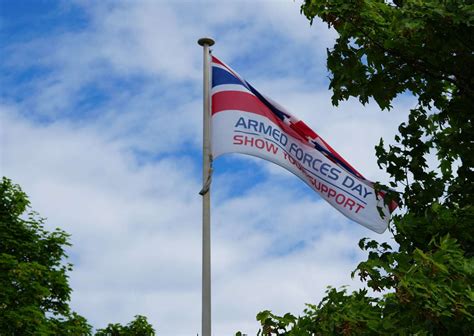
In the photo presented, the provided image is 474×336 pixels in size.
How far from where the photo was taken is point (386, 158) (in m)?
10.3

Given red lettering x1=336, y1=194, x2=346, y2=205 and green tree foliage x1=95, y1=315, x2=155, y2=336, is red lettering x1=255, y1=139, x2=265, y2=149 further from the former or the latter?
Result: green tree foliage x1=95, y1=315, x2=155, y2=336

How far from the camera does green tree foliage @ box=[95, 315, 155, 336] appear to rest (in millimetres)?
26625

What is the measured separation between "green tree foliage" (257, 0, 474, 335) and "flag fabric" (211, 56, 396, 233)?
65.0 inches

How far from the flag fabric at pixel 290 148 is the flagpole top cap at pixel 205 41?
836mm

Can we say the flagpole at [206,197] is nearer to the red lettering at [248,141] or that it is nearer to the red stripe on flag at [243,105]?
the red stripe on flag at [243,105]

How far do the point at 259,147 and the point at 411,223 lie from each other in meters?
3.88

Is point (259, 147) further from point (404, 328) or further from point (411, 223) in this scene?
point (404, 328)

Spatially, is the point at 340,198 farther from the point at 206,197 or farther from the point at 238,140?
the point at 206,197

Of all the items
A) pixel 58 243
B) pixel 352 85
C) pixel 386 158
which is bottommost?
pixel 386 158

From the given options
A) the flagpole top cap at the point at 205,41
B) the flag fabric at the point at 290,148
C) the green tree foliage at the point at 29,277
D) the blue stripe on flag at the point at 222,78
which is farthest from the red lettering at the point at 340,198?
the green tree foliage at the point at 29,277

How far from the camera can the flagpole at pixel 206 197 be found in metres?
11.0

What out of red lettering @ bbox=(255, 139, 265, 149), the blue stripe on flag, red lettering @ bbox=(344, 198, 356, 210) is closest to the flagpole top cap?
the blue stripe on flag

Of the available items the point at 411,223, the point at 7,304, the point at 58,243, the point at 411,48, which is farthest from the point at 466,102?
the point at 58,243

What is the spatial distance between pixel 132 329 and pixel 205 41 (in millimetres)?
16082
